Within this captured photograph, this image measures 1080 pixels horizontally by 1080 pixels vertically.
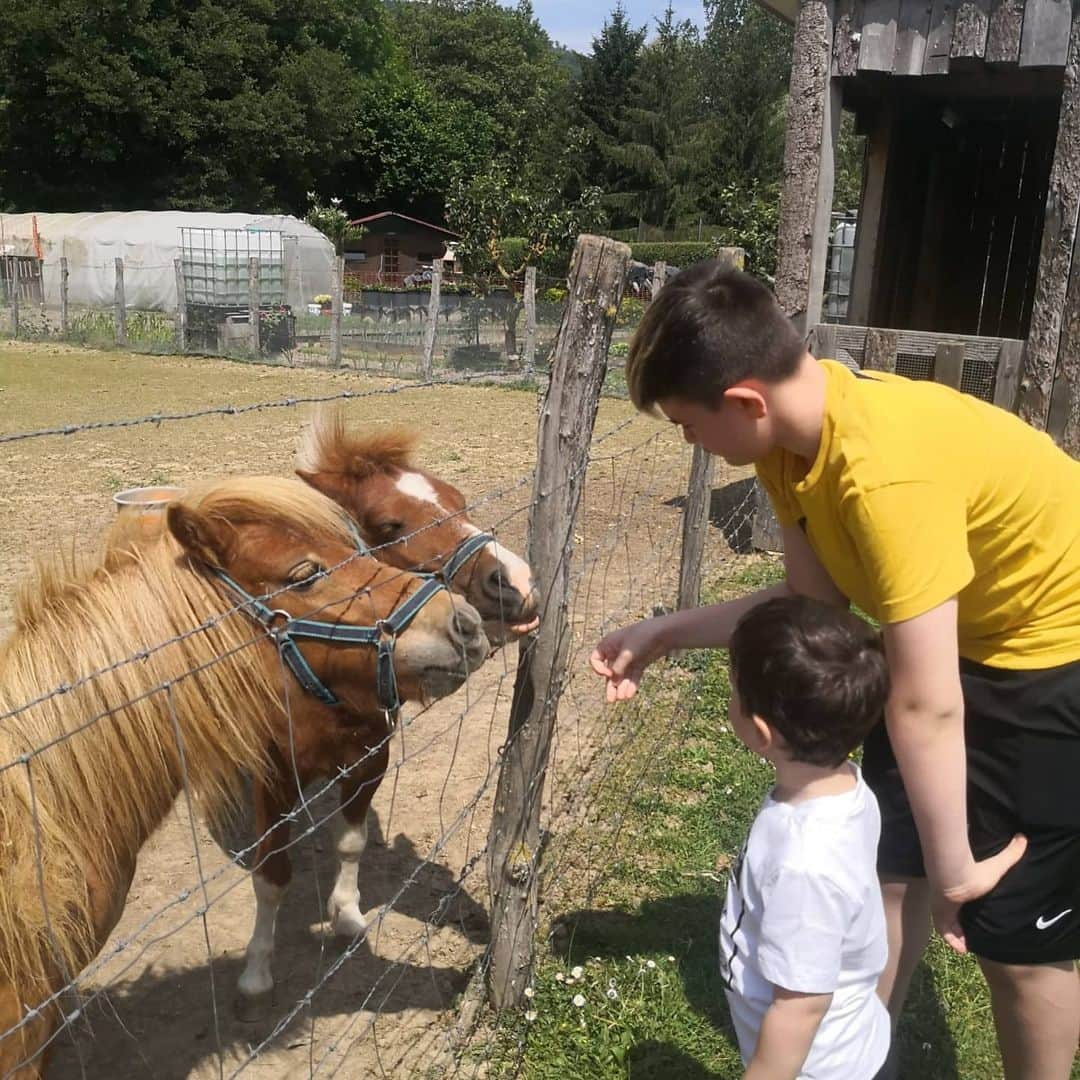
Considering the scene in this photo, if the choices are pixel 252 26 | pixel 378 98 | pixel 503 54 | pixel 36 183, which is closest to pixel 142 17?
pixel 252 26

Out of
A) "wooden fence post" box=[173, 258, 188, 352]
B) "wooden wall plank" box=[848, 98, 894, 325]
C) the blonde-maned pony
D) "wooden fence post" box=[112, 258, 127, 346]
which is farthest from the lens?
"wooden fence post" box=[112, 258, 127, 346]

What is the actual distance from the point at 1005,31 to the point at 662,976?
4.91 meters

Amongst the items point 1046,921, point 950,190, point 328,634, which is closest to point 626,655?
point 328,634

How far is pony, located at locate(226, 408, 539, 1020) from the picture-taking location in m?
2.69

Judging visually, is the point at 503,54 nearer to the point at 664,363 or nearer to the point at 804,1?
the point at 804,1

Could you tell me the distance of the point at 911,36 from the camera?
17.8 ft

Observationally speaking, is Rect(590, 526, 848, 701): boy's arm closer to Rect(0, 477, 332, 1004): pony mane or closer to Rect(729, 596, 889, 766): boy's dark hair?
Rect(729, 596, 889, 766): boy's dark hair

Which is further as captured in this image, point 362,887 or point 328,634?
point 362,887

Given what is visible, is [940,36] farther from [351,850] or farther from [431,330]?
[431,330]

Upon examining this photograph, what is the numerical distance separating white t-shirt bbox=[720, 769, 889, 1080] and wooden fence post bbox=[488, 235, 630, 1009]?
0.84m

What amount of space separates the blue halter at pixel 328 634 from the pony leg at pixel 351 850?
3.28 ft

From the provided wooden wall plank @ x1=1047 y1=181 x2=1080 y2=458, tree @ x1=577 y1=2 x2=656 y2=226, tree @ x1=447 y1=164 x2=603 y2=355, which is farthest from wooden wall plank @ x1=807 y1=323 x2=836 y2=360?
tree @ x1=577 y1=2 x2=656 y2=226

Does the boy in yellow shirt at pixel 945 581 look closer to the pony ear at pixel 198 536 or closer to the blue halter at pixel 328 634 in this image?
the blue halter at pixel 328 634

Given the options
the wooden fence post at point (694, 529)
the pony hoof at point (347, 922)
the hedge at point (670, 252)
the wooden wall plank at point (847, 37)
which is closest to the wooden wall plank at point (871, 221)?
the wooden wall plank at point (847, 37)
